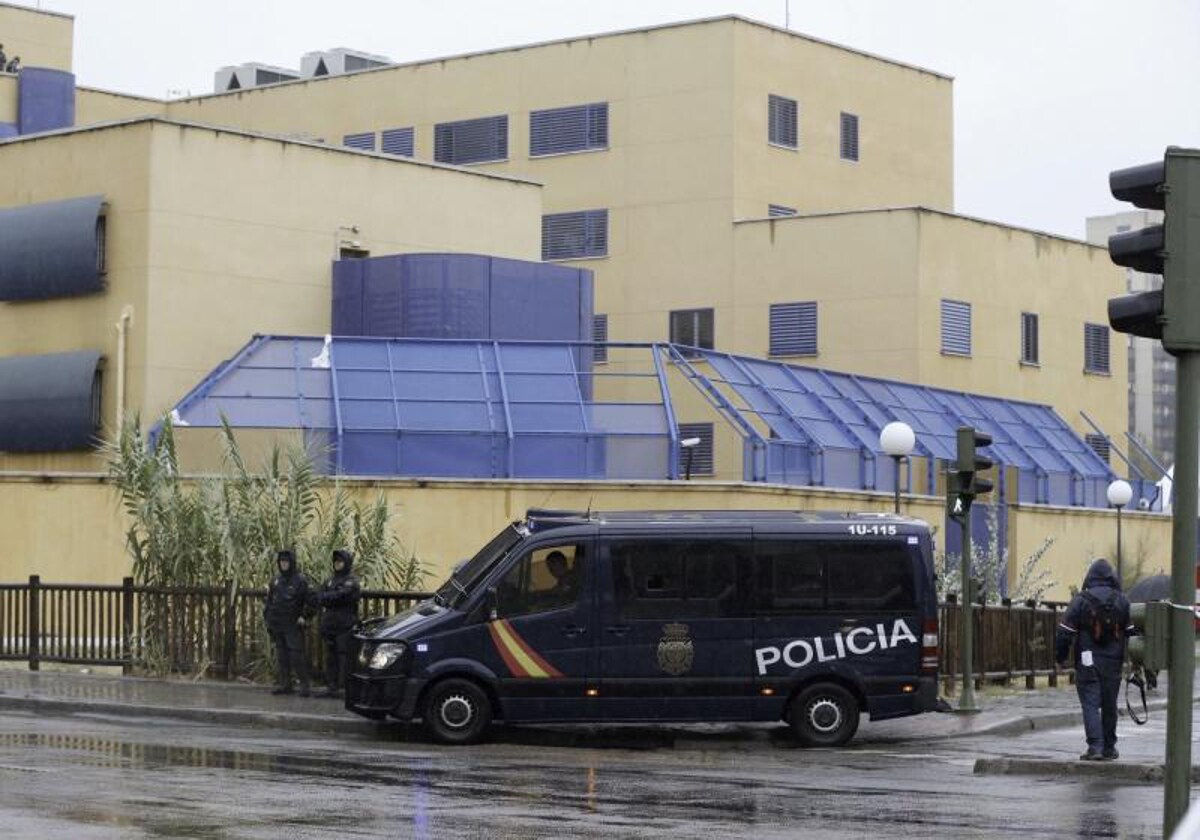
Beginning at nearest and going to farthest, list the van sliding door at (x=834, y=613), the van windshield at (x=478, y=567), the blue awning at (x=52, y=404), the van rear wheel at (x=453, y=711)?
the van rear wheel at (x=453, y=711), the van windshield at (x=478, y=567), the van sliding door at (x=834, y=613), the blue awning at (x=52, y=404)

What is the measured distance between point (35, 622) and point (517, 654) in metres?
10.1

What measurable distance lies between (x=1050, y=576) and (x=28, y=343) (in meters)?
21.5

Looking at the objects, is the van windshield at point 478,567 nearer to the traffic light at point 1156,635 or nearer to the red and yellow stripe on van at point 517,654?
the red and yellow stripe on van at point 517,654

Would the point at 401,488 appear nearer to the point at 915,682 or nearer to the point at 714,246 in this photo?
the point at 915,682

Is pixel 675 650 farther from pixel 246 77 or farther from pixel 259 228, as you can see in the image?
pixel 246 77

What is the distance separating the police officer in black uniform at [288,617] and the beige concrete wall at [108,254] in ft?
55.9

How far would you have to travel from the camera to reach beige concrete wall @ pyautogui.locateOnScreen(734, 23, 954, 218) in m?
59.5

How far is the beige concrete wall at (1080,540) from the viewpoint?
4856 cm

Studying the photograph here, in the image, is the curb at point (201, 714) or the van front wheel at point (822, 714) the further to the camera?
the curb at point (201, 714)

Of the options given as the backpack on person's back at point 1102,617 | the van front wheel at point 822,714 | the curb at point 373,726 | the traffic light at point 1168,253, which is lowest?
the curb at point 373,726

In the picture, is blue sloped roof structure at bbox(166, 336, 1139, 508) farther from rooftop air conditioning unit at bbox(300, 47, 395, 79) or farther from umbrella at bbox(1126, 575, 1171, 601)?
Result: rooftop air conditioning unit at bbox(300, 47, 395, 79)

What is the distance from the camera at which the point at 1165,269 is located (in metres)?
11.8

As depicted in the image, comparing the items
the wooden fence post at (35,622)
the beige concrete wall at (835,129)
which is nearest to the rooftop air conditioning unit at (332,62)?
the beige concrete wall at (835,129)

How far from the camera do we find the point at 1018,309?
59594 mm
